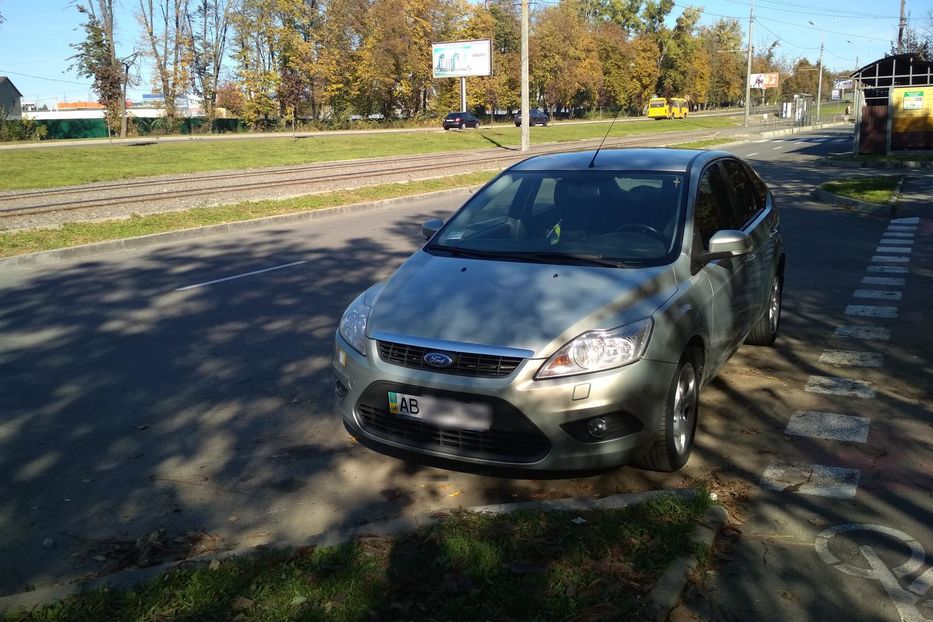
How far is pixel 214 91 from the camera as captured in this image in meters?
67.9

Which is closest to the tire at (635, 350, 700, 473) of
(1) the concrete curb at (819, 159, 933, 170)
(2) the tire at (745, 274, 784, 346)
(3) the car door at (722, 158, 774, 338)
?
(3) the car door at (722, 158, 774, 338)

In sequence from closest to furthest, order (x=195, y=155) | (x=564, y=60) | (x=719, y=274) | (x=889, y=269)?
(x=719, y=274), (x=889, y=269), (x=195, y=155), (x=564, y=60)

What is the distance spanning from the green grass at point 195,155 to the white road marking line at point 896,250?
21.6 m

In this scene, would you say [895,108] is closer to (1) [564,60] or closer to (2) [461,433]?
(2) [461,433]

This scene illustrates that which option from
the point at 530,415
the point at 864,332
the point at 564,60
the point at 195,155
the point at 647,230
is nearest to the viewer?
the point at 530,415

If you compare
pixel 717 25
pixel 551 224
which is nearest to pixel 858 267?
pixel 551 224

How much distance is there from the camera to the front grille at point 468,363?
12.6 ft

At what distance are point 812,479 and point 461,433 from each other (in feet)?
6.36

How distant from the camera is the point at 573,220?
5.12m

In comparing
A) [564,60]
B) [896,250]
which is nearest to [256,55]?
[564,60]

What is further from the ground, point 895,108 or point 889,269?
point 895,108

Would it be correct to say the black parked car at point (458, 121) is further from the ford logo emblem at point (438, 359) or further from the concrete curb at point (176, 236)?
the ford logo emblem at point (438, 359)

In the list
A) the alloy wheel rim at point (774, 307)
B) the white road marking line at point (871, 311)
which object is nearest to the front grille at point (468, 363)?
the alloy wheel rim at point (774, 307)

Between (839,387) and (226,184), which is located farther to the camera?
(226,184)
